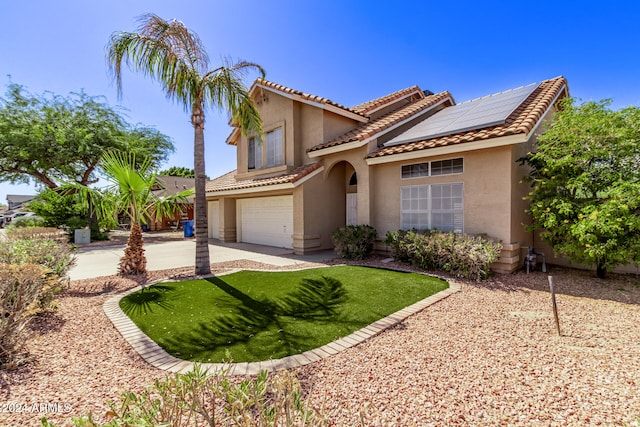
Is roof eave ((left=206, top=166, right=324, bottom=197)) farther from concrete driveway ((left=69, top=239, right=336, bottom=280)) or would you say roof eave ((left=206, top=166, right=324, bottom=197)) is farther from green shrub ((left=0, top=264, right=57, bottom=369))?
green shrub ((left=0, top=264, right=57, bottom=369))

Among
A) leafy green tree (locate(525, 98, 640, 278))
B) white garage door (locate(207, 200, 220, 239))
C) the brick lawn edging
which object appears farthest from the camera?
white garage door (locate(207, 200, 220, 239))

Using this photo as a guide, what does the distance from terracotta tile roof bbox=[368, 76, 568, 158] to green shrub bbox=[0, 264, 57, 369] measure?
34.2 feet

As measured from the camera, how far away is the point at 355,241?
455 inches

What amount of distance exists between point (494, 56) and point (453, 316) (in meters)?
14.6

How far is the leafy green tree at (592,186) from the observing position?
7.45 meters

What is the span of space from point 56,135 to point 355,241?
2308 cm

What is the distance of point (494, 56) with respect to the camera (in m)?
14.5

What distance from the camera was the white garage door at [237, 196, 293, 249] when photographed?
49.9 feet

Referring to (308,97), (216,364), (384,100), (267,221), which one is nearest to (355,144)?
(308,97)

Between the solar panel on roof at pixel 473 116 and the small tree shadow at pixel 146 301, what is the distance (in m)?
9.81

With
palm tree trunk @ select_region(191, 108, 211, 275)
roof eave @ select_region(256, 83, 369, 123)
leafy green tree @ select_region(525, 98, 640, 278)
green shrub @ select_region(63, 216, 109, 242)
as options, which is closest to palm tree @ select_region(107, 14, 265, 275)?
palm tree trunk @ select_region(191, 108, 211, 275)

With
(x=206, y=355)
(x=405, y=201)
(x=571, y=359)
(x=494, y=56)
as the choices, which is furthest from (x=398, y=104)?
(x=206, y=355)

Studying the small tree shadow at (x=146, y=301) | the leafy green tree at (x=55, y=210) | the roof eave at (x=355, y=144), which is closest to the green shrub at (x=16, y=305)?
the small tree shadow at (x=146, y=301)

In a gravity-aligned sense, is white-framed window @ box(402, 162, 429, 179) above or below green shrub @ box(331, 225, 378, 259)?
above
